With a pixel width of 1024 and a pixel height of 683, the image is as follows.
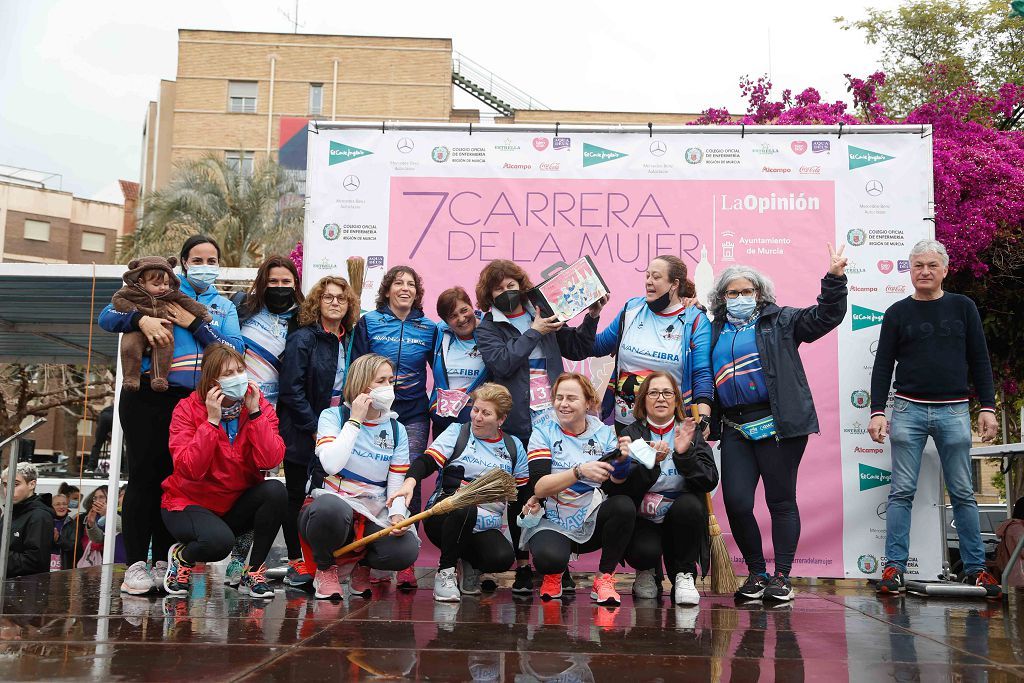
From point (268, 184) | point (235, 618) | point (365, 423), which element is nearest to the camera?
point (235, 618)

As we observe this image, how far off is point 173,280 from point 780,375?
3225mm

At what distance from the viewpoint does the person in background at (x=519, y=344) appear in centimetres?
532

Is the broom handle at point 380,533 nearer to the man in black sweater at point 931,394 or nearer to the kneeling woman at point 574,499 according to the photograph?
the kneeling woman at point 574,499

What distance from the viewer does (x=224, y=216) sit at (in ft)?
77.3

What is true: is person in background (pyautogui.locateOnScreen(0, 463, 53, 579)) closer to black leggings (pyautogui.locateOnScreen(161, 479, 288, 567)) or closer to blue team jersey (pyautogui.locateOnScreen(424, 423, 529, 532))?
black leggings (pyautogui.locateOnScreen(161, 479, 288, 567))

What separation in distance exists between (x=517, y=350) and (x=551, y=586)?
50.2 inches

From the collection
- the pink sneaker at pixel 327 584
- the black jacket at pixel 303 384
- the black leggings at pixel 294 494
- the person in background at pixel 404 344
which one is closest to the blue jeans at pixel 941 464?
the person in background at pixel 404 344

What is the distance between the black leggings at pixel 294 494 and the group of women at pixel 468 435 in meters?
0.01

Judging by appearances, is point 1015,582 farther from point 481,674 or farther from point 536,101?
point 536,101

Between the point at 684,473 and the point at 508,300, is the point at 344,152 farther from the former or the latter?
the point at 684,473

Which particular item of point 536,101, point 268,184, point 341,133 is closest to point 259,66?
point 536,101

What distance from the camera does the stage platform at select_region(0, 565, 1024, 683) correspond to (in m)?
3.06


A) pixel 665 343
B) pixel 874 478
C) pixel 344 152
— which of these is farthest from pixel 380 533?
pixel 874 478

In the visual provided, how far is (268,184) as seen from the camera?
948 inches
